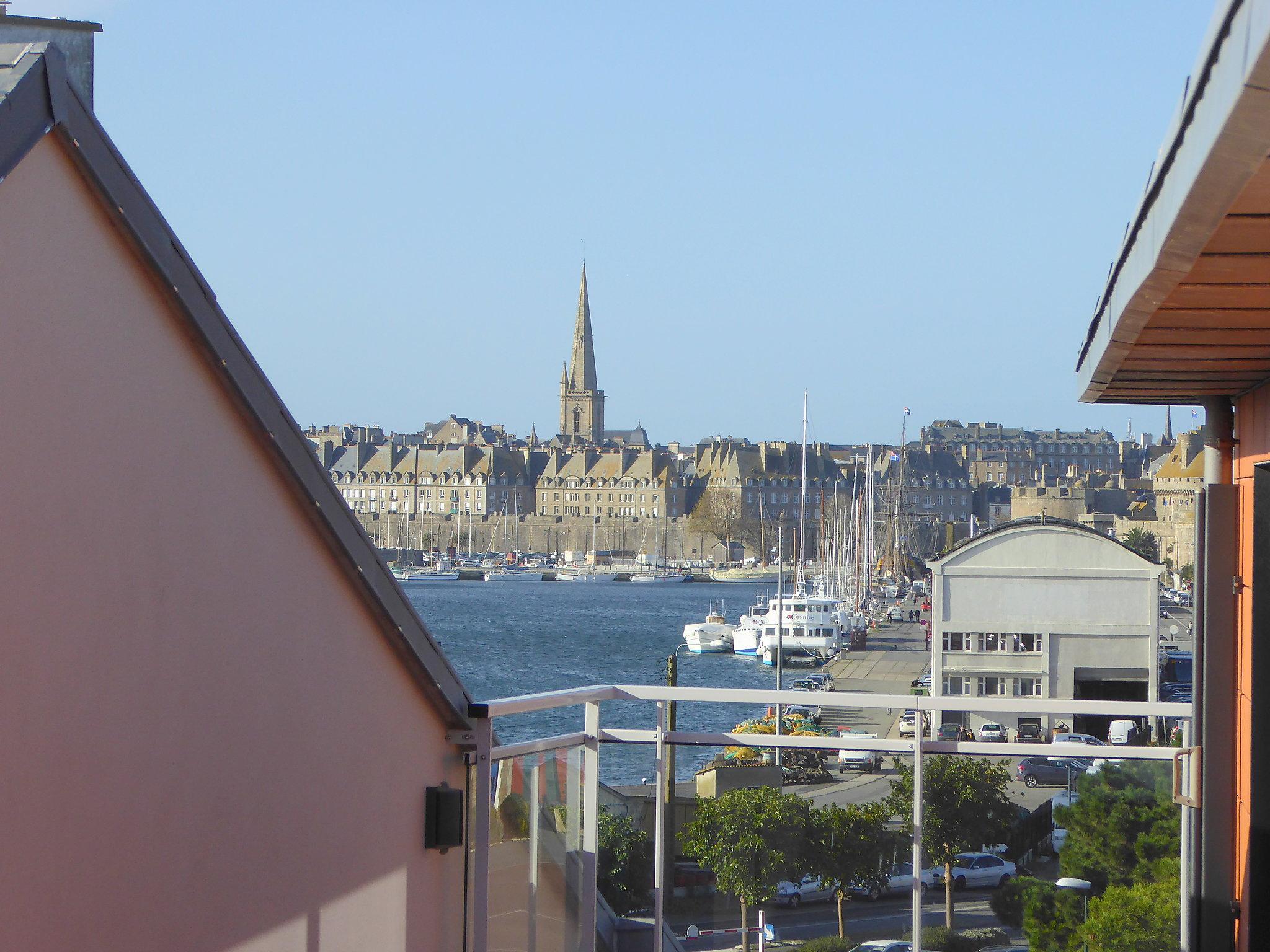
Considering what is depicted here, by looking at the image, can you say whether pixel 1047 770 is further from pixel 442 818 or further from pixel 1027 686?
pixel 1027 686

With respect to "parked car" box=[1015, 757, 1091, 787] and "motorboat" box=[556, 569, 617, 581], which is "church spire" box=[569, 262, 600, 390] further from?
"parked car" box=[1015, 757, 1091, 787]

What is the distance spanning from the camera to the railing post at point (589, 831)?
8.82 feet

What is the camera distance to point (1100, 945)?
9.14 ft

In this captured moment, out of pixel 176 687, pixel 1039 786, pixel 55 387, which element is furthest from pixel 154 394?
pixel 1039 786

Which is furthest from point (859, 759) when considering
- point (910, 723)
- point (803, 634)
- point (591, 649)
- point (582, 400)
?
point (582, 400)

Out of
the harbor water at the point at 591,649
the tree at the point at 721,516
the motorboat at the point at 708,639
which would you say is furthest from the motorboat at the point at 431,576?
the motorboat at the point at 708,639

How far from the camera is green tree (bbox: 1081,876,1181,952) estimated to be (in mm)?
2740

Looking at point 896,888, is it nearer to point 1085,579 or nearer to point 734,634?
point 1085,579

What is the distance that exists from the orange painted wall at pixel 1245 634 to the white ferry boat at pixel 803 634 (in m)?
39.0

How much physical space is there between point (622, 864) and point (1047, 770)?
87 cm

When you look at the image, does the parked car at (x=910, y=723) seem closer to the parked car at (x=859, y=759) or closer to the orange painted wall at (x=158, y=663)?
the parked car at (x=859, y=759)

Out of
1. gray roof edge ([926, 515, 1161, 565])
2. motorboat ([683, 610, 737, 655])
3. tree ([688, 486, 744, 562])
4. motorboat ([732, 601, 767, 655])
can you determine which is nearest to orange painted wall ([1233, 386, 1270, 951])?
gray roof edge ([926, 515, 1161, 565])

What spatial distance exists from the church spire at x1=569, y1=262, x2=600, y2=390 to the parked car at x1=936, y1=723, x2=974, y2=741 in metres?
117

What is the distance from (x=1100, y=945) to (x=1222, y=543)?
2.78ft
